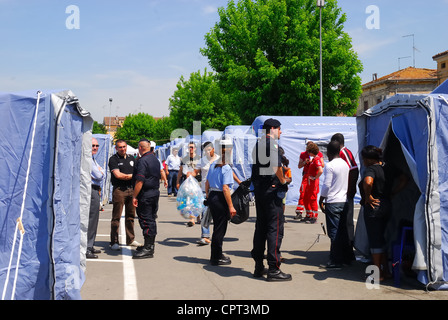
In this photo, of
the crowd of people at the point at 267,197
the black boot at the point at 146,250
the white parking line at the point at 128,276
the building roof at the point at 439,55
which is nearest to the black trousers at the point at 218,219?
the crowd of people at the point at 267,197

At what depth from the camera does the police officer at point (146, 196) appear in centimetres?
762

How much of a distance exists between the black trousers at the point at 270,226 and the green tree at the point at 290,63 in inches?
877

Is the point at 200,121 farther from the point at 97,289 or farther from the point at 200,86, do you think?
the point at 97,289

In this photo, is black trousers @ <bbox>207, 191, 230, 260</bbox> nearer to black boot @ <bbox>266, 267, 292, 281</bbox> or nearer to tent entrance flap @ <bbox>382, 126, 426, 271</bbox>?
black boot @ <bbox>266, 267, 292, 281</bbox>

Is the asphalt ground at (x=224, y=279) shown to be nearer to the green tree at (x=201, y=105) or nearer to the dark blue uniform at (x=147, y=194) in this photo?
the dark blue uniform at (x=147, y=194)

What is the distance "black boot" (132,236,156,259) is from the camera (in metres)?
7.70

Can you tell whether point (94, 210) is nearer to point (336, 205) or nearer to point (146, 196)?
point (146, 196)

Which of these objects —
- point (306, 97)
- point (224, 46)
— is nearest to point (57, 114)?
point (306, 97)

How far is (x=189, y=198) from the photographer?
996 cm

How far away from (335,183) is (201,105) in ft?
161

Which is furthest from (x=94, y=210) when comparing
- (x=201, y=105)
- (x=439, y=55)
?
(x=439, y=55)

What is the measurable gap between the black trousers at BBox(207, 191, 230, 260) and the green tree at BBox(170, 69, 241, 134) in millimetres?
46599

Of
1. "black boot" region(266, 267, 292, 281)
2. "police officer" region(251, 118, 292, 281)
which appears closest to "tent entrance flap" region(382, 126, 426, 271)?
"police officer" region(251, 118, 292, 281)
